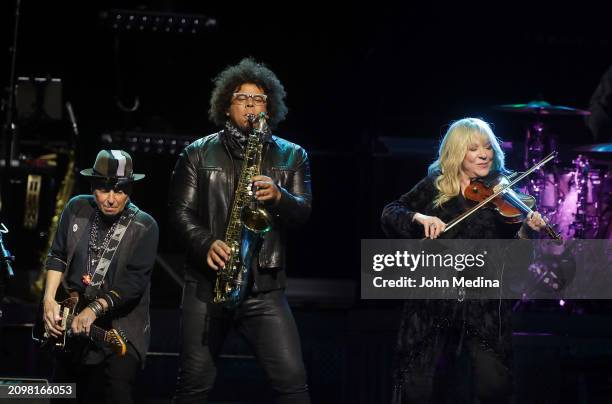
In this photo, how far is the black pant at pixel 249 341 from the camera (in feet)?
14.8

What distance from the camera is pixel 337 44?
9484mm

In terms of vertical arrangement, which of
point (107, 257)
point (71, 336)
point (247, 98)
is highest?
point (247, 98)

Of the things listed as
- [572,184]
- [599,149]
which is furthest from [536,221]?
[572,184]

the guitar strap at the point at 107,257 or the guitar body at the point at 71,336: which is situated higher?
the guitar strap at the point at 107,257

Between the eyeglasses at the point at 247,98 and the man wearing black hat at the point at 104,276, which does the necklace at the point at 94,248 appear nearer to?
the man wearing black hat at the point at 104,276

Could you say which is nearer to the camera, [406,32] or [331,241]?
[406,32]

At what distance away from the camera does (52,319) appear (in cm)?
473

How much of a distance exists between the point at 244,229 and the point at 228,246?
0.14 meters

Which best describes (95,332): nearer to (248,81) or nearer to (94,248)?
(94,248)

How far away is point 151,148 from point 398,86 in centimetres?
255

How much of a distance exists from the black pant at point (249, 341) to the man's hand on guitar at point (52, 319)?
0.67 metres

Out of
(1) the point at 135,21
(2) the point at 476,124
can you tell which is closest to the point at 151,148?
(1) the point at 135,21

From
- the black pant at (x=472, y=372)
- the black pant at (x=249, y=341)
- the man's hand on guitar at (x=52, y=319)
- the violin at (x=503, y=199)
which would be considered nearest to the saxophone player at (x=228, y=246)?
the black pant at (x=249, y=341)

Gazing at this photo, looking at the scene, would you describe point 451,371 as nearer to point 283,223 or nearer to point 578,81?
point 283,223
